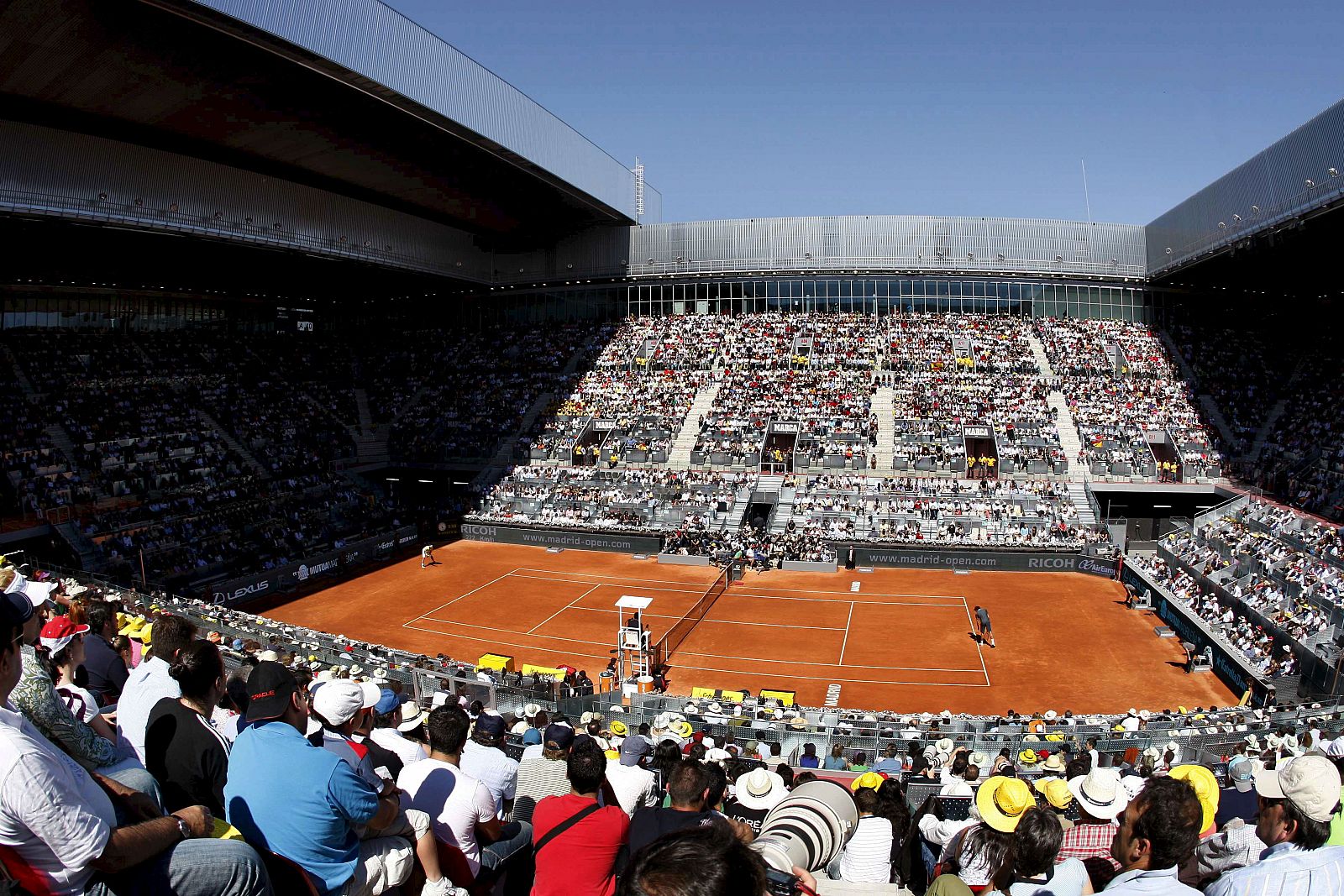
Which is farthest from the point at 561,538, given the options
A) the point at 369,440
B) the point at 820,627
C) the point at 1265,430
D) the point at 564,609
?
the point at 1265,430

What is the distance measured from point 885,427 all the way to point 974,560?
41.2 feet

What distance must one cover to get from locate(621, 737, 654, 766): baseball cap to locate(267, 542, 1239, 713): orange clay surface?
13820 mm

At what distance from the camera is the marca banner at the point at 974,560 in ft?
120

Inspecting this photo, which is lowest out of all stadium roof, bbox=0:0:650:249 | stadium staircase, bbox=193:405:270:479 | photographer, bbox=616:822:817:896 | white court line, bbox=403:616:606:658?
white court line, bbox=403:616:606:658

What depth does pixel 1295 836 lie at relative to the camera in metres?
4.38

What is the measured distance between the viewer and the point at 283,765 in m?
4.40

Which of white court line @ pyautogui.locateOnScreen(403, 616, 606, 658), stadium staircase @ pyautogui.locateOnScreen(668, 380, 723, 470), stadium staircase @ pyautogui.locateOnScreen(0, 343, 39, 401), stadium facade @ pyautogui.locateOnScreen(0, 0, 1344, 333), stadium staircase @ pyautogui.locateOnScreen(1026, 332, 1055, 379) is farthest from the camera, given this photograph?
stadium staircase @ pyautogui.locateOnScreen(1026, 332, 1055, 379)

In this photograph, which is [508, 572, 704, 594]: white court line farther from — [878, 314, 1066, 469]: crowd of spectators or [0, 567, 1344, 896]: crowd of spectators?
[0, 567, 1344, 896]: crowd of spectators

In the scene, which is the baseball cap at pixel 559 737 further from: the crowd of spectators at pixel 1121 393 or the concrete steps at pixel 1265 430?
the concrete steps at pixel 1265 430

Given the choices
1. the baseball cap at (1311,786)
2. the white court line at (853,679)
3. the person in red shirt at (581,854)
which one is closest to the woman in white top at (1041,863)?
the baseball cap at (1311,786)

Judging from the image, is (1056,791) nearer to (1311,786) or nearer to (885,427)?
(1311,786)

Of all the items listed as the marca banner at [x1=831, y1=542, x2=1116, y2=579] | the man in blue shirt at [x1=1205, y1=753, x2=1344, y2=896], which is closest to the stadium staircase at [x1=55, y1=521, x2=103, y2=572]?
the marca banner at [x1=831, y1=542, x2=1116, y2=579]

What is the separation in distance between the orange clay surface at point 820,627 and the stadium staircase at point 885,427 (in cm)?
910

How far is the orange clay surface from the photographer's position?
24.1m
